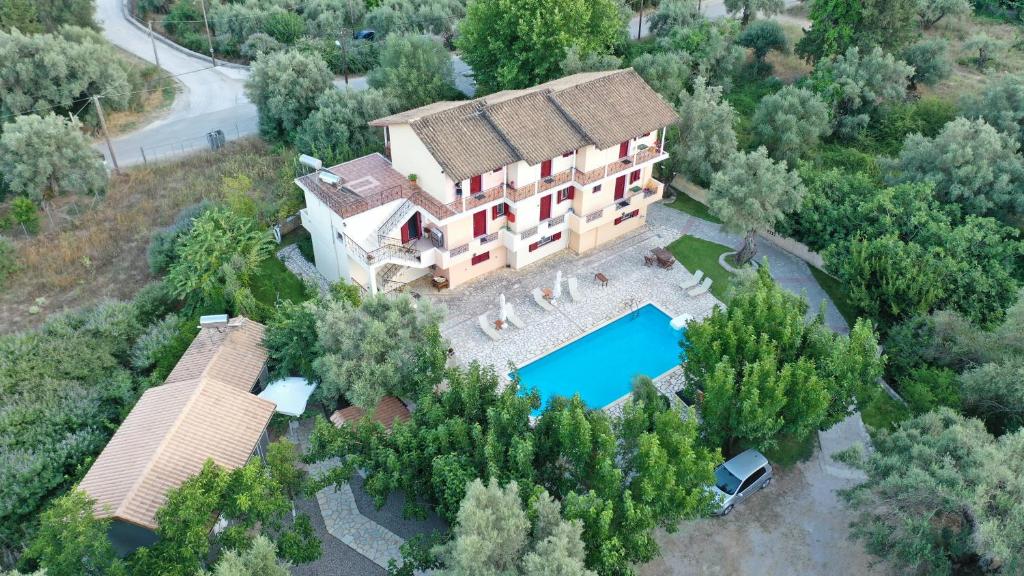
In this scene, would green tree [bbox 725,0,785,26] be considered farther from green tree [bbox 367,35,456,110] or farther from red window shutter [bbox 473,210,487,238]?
red window shutter [bbox 473,210,487,238]

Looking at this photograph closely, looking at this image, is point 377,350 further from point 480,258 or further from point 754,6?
point 754,6

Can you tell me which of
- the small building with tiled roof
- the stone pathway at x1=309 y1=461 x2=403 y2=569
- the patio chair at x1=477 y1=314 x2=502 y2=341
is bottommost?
the stone pathway at x1=309 y1=461 x2=403 y2=569

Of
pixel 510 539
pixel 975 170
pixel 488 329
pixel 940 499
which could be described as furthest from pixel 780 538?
pixel 975 170

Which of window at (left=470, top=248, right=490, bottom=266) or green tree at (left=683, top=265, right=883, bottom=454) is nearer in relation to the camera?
green tree at (left=683, top=265, right=883, bottom=454)

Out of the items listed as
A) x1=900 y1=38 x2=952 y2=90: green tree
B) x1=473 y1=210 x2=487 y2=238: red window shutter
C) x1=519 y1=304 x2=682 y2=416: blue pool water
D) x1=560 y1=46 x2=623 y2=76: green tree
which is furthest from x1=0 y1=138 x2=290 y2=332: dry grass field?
x1=900 y1=38 x2=952 y2=90: green tree

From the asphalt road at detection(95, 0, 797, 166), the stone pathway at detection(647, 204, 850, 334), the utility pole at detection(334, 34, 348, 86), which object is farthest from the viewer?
the utility pole at detection(334, 34, 348, 86)

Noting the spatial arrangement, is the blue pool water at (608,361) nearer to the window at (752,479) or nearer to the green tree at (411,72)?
the window at (752,479)
